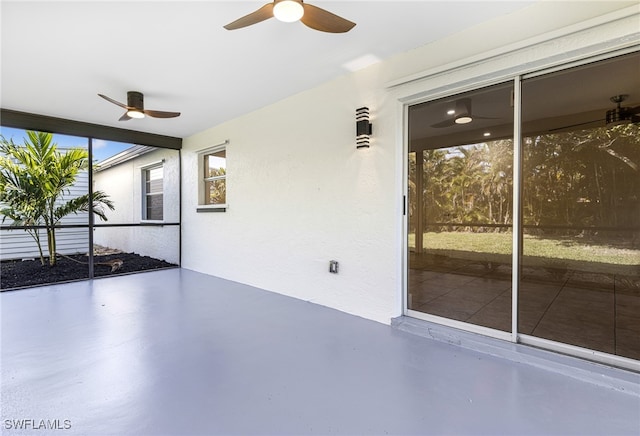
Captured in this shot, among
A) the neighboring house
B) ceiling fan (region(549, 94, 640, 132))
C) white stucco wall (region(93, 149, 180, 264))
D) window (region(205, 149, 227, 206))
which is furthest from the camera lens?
white stucco wall (region(93, 149, 180, 264))

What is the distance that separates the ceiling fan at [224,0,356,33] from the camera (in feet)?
5.95

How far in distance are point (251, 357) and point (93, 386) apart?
0.97m

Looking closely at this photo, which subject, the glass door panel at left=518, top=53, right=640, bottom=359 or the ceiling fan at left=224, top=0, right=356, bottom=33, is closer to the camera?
the ceiling fan at left=224, top=0, right=356, bottom=33

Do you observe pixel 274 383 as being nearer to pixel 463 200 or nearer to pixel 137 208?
pixel 463 200

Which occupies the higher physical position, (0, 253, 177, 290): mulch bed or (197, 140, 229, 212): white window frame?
(197, 140, 229, 212): white window frame

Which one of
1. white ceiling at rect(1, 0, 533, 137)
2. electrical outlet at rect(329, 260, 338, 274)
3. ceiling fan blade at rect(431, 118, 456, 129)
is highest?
white ceiling at rect(1, 0, 533, 137)

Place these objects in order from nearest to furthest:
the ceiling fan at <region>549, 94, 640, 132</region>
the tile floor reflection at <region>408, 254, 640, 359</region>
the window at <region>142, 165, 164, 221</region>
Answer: the tile floor reflection at <region>408, 254, 640, 359</region>, the ceiling fan at <region>549, 94, 640, 132</region>, the window at <region>142, 165, 164, 221</region>

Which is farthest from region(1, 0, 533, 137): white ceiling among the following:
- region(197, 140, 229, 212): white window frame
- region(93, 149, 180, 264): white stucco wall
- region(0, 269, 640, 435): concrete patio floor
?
region(0, 269, 640, 435): concrete patio floor

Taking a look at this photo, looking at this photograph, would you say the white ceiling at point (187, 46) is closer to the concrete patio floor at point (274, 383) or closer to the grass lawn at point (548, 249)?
the grass lawn at point (548, 249)

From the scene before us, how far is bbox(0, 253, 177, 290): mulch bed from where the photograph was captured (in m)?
4.73

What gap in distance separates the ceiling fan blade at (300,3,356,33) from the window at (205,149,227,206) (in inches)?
136

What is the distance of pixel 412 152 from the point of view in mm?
3035

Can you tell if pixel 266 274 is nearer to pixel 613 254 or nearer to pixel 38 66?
pixel 38 66

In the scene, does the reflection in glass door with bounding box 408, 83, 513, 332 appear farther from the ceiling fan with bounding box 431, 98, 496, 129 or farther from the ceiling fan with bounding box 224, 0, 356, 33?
the ceiling fan with bounding box 224, 0, 356, 33
